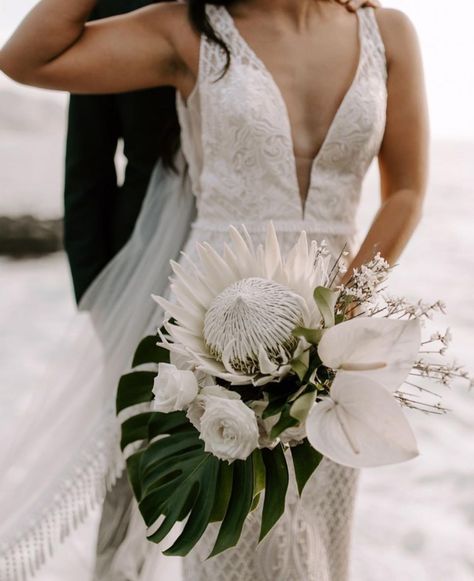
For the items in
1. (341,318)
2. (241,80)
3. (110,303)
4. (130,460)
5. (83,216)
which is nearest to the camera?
(341,318)

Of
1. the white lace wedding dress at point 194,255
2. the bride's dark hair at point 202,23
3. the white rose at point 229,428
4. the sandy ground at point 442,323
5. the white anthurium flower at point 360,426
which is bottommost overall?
the sandy ground at point 442,323

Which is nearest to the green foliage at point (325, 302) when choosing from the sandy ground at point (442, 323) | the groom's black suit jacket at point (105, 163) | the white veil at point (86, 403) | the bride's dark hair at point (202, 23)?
the bride's dark hair at point (202, 23)

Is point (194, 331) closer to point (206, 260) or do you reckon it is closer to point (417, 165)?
point (206, 260)

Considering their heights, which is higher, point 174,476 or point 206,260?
point 206,260

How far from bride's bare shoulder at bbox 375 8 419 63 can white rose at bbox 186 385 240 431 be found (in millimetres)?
873

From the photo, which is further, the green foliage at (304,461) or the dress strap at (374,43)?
the dress strap at (374,43)

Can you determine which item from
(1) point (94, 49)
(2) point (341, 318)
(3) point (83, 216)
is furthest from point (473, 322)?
(2) point (341, 318)

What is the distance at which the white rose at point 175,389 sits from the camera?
0.70 meters

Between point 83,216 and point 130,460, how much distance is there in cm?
80

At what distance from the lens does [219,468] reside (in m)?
0.75

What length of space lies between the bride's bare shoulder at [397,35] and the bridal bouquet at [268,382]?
727mm

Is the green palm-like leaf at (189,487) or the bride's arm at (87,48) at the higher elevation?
the bride's arm at (87,48)

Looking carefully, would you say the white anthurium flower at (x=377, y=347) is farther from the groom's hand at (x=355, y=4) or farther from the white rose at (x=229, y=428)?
the groom's hand at (x=355, y=4)

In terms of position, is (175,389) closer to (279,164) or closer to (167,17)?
(279,164)
